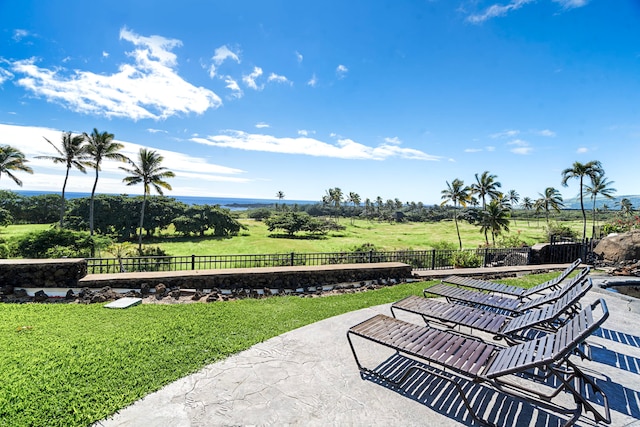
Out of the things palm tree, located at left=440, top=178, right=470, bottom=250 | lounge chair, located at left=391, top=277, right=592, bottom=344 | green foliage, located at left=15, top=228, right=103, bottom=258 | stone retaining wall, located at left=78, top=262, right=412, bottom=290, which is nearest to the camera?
lounge chair, located at left=391, top=277, right=592, bottom=344

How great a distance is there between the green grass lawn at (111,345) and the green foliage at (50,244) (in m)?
5.85

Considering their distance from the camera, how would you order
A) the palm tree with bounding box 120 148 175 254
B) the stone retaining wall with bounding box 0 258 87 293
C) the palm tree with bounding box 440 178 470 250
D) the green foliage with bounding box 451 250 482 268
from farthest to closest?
the palm tree with bounding box 440 178 470 250
the palm tree with bounding box 120 148 175 254
the green foliage with bounding box 451 250 482 268
the stone retaining wall with bounding box 0 258 87 293

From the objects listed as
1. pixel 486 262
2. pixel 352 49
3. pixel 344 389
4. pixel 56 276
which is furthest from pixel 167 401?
pixel 352 49

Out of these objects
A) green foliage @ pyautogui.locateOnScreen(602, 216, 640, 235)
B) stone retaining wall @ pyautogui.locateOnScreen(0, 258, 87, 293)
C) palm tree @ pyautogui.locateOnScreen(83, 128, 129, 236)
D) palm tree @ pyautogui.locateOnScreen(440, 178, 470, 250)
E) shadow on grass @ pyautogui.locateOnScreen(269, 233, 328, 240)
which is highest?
palm tree @ pyautogui.locateOnScreen(83, 128, 129, 236)

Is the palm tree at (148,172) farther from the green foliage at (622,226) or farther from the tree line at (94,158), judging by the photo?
the green foliage at (622,226)

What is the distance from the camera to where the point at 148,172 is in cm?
3262

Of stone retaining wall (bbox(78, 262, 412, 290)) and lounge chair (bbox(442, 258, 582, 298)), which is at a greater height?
lounge chair (bbox(442, 258, 582, 298))

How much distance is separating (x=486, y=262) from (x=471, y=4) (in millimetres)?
9357

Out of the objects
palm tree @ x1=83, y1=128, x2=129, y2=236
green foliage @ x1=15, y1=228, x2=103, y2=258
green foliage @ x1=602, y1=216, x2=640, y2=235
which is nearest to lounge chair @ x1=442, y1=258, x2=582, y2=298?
green foliage @ x1=15, y1=228, x2=103, y2=258

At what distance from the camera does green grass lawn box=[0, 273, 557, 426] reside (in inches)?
114

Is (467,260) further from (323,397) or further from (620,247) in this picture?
(323,397)

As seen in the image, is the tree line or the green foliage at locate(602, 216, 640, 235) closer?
the green foliage at locate(602, 216, 640, 235)

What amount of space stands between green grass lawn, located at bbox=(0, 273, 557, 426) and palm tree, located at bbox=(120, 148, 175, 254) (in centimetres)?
3012

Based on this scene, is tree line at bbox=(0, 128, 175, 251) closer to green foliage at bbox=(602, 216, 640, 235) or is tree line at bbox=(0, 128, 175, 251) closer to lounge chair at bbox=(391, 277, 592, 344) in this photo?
lounge chair at bbox=(391, 277, 592, 344)
